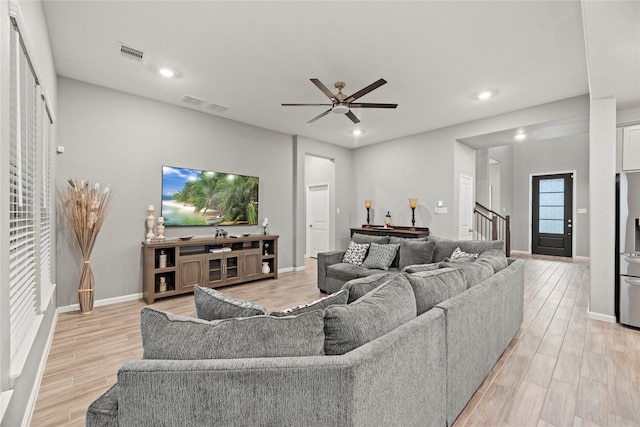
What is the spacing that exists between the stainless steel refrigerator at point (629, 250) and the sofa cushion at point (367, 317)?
121 inches

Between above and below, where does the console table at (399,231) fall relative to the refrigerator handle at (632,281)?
above

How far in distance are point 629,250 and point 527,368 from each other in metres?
2.03

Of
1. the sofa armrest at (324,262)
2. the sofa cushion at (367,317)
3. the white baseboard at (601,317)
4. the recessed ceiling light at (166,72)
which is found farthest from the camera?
the sofa armrest at (324,262)

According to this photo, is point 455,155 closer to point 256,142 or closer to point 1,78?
point 256,142

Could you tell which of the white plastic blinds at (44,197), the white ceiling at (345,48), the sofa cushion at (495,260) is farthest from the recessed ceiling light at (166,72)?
the sofa cushion at (495,260)

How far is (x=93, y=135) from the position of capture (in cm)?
377

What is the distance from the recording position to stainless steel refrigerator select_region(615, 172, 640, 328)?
10.0ft

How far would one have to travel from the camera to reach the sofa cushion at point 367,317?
118cm

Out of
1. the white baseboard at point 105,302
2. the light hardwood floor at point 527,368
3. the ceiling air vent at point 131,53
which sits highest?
the ceiling air vent at point 131,53

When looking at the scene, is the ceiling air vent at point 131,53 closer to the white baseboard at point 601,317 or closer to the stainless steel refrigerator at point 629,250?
the stainless steel refrigerator at point 629,250

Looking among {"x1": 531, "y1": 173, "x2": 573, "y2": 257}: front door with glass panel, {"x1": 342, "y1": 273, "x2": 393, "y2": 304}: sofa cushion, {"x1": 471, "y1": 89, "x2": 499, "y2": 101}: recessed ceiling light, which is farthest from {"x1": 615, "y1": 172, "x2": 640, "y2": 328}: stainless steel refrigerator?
{"x1": 531, "y1": 173, "x2": 573, "y2": 257}: front door with glass panel

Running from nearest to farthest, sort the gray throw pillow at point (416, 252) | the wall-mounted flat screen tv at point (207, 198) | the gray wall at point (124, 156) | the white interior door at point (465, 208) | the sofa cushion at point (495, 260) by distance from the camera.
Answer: the sofa cushion at point (495, 260) → the gray wall at point (124, 156) → the gray throw pillow at point (416, 252) → the wall-mounted flat screen tv at point (207, 198) → the white interior door at point (465, 208)

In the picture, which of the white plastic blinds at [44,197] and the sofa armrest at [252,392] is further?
the white plastic blinds at [44,197]

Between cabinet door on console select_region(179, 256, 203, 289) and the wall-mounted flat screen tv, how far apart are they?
0.62 m
